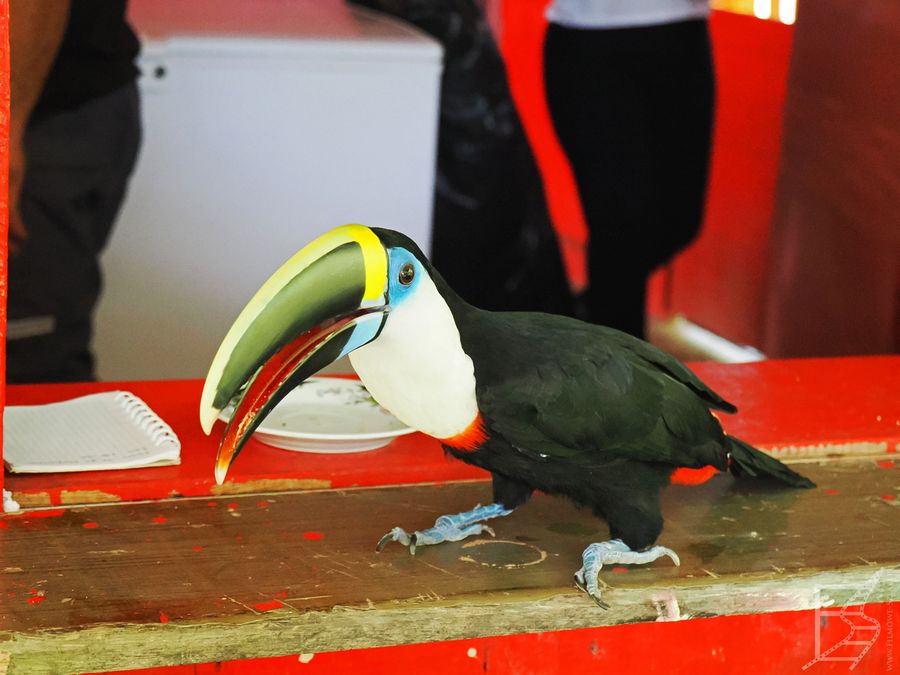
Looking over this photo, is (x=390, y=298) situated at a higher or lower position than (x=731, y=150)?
higher

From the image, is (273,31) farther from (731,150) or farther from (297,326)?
(297,326)

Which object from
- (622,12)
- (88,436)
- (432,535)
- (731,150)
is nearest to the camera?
(432,535)

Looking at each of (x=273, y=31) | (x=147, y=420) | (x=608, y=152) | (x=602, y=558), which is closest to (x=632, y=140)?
(x=608, y=152)

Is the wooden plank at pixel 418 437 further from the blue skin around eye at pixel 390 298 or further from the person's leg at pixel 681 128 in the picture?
the person's leg at pixel 681 128

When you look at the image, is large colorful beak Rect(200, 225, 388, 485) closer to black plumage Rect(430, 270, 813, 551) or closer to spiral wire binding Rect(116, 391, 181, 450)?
black plumage Rect(430, 270, 813, 551)

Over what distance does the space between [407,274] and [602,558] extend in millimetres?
312

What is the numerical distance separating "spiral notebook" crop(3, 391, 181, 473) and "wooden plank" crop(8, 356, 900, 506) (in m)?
0.01

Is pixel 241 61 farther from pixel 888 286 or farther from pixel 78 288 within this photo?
pixel 888 286

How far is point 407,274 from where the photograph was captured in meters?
0.94

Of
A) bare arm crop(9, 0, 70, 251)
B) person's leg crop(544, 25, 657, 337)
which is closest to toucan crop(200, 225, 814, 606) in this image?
bare arm crop(9, 0, 70, 251)

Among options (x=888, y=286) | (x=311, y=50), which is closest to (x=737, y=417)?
(x=888, y=286)

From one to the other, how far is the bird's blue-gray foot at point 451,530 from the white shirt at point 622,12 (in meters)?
1.80

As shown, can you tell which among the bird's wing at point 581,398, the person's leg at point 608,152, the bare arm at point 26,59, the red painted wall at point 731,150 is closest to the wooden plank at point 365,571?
the bird's wing at point 581,398

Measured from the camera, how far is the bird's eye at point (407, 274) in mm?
934
